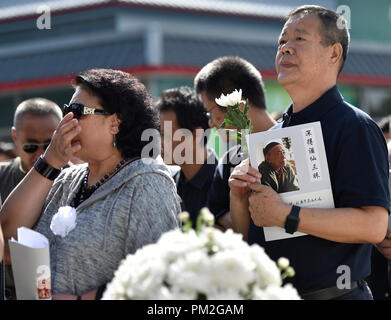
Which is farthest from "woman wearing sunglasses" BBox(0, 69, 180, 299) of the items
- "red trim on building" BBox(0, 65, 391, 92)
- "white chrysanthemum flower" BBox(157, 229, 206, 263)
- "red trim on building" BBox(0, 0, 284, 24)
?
"red trim on building" BBox(0, 0, 284, 24)

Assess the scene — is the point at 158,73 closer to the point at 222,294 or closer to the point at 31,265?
the point at 31,265

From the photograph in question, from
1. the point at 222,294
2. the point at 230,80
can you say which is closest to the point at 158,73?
the point at 230,80

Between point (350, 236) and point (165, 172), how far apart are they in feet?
2.81

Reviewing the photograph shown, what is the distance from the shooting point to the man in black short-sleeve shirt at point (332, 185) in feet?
8.61

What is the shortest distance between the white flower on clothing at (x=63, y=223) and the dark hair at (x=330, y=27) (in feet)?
4.39

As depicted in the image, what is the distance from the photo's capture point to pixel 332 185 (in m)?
2.73

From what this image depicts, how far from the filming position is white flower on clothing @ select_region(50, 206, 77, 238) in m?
2.87

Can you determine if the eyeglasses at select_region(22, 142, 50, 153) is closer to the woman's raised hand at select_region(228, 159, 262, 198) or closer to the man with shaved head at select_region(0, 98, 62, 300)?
the man with shaved head at select_region(0, 98, 62, 300)

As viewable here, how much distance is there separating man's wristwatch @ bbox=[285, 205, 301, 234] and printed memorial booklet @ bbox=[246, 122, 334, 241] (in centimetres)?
7

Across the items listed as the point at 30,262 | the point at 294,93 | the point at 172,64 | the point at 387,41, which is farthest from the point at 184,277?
the point at 387,41

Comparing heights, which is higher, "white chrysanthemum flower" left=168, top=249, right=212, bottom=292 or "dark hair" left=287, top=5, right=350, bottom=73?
"dark hair" left=287, top=5, right=350, bottom=73

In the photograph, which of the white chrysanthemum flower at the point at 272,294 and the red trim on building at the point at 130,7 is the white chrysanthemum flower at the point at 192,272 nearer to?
the white chrysanthemum flower at the point at 272,294

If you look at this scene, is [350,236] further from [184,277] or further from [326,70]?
[184,277]

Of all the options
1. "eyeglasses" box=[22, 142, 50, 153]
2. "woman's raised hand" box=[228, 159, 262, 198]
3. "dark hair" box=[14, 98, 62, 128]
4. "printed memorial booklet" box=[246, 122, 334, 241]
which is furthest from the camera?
"dark hair" box=[14, 98, 62, 128]
